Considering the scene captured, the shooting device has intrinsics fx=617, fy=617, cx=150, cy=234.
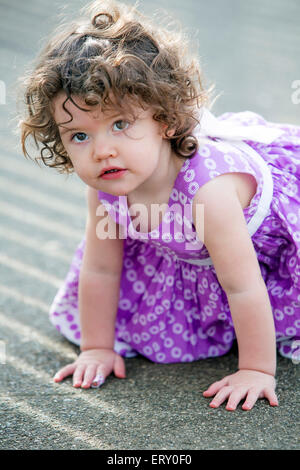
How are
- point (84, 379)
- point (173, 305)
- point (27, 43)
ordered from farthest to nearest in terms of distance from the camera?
point (27, 43), point (173, 305), point (84, 379)

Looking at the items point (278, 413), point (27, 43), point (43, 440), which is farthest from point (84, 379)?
point (27, 43)

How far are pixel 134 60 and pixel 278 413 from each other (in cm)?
73

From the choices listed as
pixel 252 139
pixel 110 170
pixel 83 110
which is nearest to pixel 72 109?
pixel 83 110

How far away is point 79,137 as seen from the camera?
1200 millimetres

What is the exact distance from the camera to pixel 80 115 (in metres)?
1.16

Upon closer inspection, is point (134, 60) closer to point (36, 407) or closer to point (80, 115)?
point (80, 115)

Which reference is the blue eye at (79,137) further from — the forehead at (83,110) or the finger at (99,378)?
the finger at (99,378)

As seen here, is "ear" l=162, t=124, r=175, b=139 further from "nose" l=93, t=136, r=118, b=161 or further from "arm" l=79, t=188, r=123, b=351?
"arm" l=79, t=188, r=123, b=351

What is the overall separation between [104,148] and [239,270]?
14.3 inches

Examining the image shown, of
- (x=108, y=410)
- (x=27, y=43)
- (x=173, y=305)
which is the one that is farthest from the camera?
A: (x=27, y=43)

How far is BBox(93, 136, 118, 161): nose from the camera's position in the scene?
116 cm

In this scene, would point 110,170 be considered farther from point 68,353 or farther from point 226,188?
point 68,353

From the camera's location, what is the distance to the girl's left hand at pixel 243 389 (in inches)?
47.8

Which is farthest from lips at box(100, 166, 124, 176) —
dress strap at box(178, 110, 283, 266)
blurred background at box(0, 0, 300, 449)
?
blurred background at box(0, 0, 300, 449)
